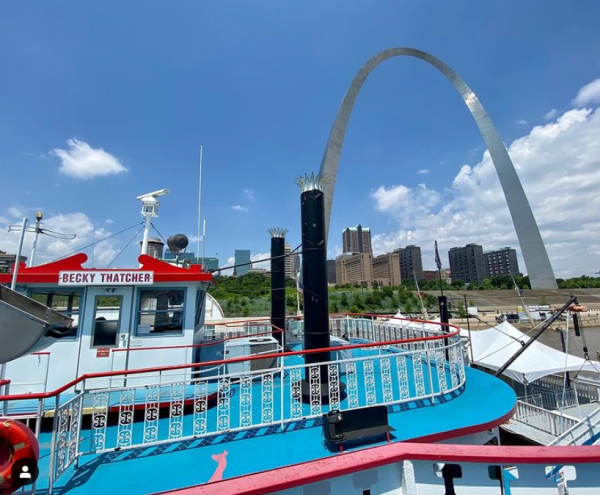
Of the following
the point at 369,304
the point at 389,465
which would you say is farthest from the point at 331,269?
the point at 389,465

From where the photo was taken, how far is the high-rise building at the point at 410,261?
8086 cm

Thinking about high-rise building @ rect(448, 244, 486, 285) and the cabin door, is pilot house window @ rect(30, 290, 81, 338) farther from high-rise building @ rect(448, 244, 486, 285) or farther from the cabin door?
high-rise building @ rect(448, 244, 486, 285)

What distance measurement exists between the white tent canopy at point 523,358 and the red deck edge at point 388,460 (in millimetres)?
11017

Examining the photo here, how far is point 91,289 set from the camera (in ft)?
18.1

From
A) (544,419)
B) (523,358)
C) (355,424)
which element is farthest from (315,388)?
(523,358)

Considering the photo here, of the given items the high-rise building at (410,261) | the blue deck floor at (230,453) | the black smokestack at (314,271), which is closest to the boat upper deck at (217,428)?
the blue deck floor at (230,453)

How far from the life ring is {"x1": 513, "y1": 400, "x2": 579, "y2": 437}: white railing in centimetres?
1164

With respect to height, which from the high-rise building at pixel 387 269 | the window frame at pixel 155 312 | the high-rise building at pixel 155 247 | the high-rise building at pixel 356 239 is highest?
the high-rise building at pixel 356 239

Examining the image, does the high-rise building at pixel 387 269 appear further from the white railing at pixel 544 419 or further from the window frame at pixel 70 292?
the window frame at pixel 70 292

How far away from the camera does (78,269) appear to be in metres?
5.47

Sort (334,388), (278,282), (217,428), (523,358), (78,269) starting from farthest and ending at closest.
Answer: (523,358)
(278,282)
(78,269)
(334,388)
(217,428)

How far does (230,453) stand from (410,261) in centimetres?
8455

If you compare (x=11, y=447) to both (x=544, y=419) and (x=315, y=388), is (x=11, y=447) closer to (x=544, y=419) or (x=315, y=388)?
(x=315, y=388)

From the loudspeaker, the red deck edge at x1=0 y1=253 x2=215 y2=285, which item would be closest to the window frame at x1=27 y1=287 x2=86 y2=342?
the red deck edge at x1=0 y1=253 x2=215 y2=285
